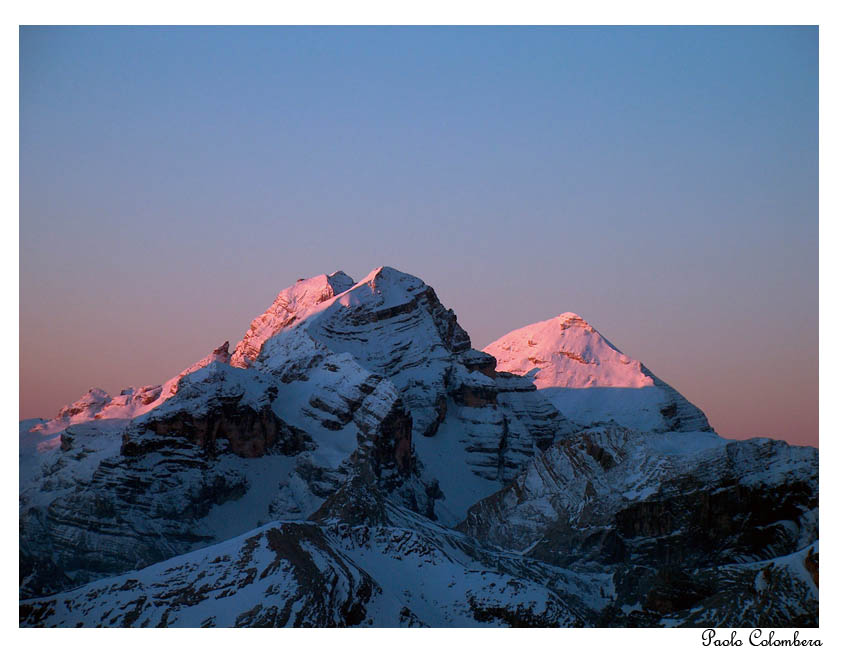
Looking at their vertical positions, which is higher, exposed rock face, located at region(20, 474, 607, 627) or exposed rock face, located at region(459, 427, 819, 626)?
exposed rock face, located at region(20, 474, 607, 627)

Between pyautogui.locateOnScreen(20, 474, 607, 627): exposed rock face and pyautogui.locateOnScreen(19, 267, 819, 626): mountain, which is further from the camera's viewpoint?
pyautogui.locateOnScreen(19, 267, 819, 626): mountain

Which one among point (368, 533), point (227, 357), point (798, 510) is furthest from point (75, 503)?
point (798, 510)

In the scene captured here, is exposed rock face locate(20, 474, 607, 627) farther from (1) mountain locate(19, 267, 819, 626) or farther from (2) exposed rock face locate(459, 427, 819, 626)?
(2) exposed rock face locate(459, 427, 819, 626)

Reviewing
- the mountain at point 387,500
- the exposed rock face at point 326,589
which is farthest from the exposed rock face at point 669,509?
the exposed rock face at point 326,589

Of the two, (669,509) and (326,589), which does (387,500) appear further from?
(326,589)

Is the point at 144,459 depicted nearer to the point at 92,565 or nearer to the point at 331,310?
the point at 92,565

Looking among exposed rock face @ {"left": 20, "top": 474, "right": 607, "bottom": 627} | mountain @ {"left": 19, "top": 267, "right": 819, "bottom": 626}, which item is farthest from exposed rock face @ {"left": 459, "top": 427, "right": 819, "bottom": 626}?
exposed rock face @ {"left": 20, "top": 474, "right": 607, "bottom": 627}

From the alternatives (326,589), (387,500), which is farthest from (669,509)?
(326,589)

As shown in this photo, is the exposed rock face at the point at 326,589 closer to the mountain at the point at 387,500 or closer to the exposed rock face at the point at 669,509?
the mountain at the point at 387,500
